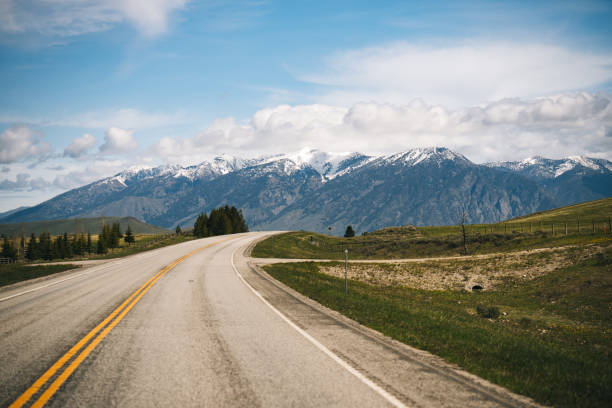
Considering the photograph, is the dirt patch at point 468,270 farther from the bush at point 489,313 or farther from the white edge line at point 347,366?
the white edge line at point 347,366

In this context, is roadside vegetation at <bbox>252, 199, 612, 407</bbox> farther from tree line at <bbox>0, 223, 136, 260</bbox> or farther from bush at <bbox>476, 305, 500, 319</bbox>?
tree line at <bbox>0, 223, 136, 260</bbox>

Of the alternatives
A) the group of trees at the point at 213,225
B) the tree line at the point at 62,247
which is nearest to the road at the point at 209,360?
the group of trees at the point at 213,225

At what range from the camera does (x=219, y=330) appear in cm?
1008

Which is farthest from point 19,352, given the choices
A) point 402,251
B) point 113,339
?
point 402,251

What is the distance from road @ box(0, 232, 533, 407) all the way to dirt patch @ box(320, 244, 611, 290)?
20.5m

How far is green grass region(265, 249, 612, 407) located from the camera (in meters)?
7.16

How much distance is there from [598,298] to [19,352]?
86.9ft

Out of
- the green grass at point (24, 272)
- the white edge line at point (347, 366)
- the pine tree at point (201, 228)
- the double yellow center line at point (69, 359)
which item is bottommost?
the white edge line at point (347, 366)

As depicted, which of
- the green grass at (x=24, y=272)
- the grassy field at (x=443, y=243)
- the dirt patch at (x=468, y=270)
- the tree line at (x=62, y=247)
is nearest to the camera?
the green grass at (x=24, y=272)

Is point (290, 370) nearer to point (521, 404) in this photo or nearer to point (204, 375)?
point (204, 375)

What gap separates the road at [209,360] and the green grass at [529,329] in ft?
2.81

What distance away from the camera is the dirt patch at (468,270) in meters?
31.2

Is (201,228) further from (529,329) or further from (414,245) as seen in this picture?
(529,329)

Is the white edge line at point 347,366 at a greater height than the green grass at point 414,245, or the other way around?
the white edge line at point 347,366
